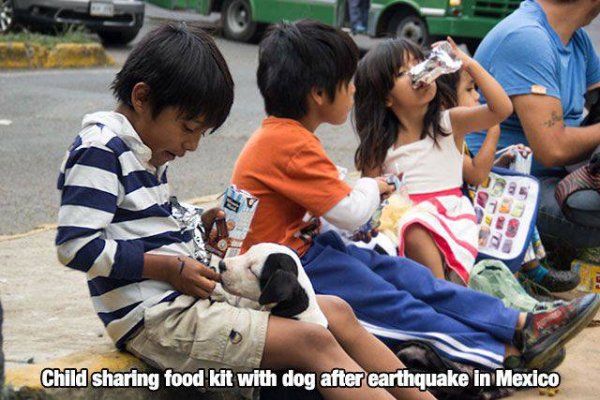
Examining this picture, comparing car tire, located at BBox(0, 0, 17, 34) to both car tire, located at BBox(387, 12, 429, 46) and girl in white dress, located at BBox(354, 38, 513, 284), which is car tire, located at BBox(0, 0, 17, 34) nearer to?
car tire, located at BBox(387, 12, 429, 46)

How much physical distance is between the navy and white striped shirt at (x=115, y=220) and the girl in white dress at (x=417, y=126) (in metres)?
1.40

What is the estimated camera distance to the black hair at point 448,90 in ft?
15.1

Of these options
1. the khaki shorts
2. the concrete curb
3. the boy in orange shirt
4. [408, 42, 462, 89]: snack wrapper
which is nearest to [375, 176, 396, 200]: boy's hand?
the boy in orange shirt

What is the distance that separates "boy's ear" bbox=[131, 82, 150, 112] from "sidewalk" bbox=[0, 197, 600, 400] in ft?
2.43

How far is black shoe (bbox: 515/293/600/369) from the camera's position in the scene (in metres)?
3.76

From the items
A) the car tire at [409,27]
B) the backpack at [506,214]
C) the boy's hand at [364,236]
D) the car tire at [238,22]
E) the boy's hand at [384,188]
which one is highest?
the boy's hand at [384,188]

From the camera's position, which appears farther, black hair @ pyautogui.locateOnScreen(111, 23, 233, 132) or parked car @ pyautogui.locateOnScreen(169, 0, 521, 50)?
parked car @ pyautogui.locateOnScreen(169, 0, 521, 50)

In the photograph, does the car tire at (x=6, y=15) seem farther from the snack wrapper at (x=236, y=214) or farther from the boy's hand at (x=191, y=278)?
the boy's hand at (x=191, y=278)

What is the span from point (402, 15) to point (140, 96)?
10.7m

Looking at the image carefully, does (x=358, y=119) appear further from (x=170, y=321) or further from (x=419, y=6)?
(x=419, y=6)

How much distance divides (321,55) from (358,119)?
2.64 feet

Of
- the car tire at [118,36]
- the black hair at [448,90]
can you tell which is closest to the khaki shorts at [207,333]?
the black hair at [448,90]

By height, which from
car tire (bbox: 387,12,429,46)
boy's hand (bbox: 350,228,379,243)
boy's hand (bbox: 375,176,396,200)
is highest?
boy's hand (bbox: 375,176,396,200)

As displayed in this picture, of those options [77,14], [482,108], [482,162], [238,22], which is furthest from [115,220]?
[238,22]
